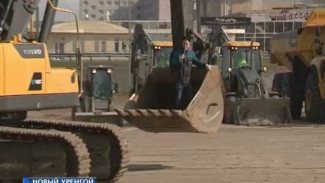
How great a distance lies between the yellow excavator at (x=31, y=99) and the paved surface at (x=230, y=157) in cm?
197

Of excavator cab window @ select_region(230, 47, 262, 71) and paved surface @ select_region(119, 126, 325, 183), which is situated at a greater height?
excavator cab window @ select_region(230, 47, 262, 71)

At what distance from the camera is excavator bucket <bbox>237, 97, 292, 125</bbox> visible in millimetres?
20734

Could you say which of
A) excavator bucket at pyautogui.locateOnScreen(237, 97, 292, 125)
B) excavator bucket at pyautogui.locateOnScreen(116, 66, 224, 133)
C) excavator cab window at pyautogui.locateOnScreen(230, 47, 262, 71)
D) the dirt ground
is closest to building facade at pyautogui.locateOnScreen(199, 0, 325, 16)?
excavator cab window at pyautogui.locateOnScreen(230, 47, 262, 71)

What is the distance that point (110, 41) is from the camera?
212ft

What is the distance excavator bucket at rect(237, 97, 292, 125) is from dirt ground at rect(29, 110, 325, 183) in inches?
64.5

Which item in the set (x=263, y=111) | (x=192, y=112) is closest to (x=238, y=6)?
(x=263, y=111)

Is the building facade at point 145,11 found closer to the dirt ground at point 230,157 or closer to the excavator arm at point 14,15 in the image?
the dirt ground at point 230,157

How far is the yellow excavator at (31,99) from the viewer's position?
865 centimetres

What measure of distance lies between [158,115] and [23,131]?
8.43ft

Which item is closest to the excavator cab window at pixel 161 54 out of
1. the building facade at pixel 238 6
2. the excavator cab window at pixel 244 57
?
the excavator cab window at pixel 244 57

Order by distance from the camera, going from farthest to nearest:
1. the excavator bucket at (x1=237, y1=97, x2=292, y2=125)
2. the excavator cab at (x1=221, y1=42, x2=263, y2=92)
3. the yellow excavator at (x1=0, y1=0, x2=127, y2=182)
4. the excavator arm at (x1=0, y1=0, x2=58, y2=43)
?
the excavator cab at (x1=221, y1=42, x2=263, y2=92)
the excavator bucket at (x1=237, y1=97, x2=292, y2=125)
the excavator arm at (x1=0, y1=0, x2=58, y2=43)
the yellow excavator at (x1=0, y1=0, x2=127, y2=182)

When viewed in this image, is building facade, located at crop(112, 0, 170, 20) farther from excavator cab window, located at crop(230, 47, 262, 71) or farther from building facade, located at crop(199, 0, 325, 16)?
excavator cab window, located at crop(230, 47, 262, 71)

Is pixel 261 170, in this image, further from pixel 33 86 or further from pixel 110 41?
pixel 110 41

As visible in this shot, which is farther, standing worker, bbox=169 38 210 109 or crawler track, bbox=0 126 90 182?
standing worker, bbox=169 38 210 109
